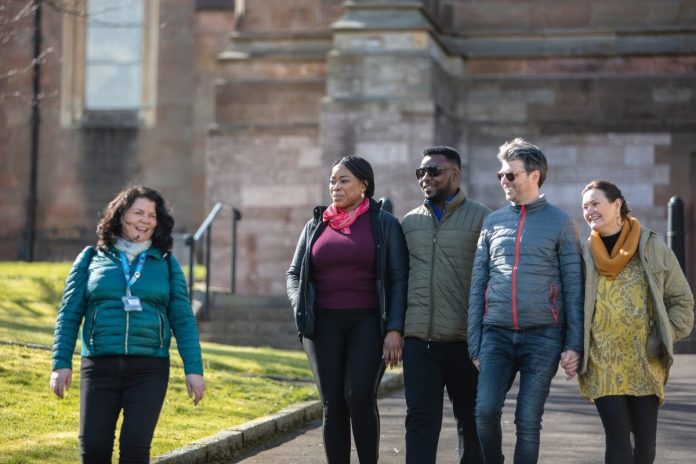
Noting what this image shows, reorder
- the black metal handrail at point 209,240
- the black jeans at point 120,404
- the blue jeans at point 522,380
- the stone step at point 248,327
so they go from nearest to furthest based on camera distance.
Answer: the black jeans at point 120,404 < the blue jeans at point 522,380 < the stone step at point 248,327 < the black metal handrail at point 209,240

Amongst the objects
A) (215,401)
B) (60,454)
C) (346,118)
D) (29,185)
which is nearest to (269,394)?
(215,401)

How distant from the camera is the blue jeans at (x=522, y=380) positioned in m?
7.10

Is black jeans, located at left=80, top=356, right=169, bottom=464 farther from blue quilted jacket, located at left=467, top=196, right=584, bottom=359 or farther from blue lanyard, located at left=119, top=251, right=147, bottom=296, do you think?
blue quilted jacket, located at left=467, top=196, right=584, bottom=359

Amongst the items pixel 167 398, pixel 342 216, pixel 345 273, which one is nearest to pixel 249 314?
pixel 167 398

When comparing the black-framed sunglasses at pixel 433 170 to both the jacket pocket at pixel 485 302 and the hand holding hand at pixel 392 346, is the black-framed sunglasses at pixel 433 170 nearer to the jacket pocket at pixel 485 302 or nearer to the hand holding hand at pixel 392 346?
the jacket pocket at pixel 485 302

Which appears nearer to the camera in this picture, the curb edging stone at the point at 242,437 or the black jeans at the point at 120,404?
the black jeans at the point at 120,404

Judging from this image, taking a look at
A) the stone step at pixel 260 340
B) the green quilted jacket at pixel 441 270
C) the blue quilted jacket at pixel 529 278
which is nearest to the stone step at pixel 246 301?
the stone step at pixel 260 340

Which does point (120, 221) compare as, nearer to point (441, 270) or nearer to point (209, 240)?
point (441, 270)

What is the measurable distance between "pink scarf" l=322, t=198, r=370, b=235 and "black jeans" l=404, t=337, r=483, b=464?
701mm

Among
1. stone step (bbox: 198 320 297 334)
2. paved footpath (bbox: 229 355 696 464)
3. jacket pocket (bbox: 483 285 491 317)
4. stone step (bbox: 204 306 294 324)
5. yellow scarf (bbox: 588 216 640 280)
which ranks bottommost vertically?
paved footpath (bbox: 229 355 696 464)

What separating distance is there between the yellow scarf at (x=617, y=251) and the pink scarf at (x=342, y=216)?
4.19 feet

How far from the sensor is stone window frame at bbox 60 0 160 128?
2723 cm

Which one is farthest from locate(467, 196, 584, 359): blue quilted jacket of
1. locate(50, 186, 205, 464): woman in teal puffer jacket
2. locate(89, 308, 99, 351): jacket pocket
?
locate(89, 308, 99, 351): jacket pocket

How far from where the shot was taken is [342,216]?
7812mm
